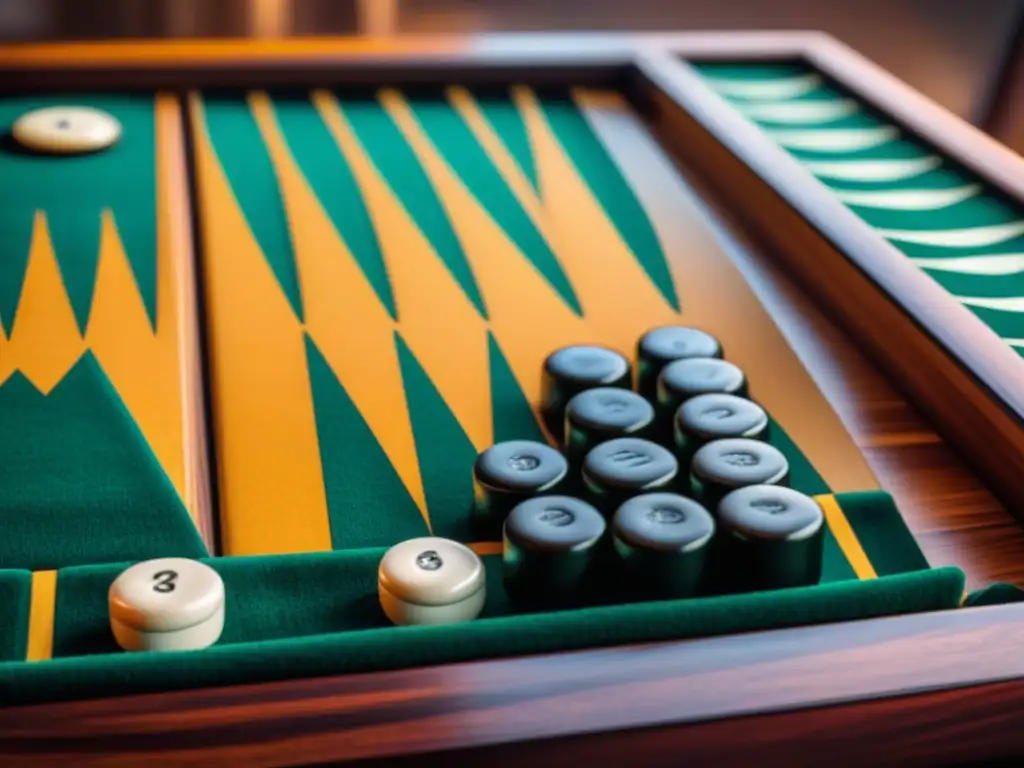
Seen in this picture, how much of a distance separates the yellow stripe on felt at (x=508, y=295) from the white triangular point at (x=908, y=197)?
518mm

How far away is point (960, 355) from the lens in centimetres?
140

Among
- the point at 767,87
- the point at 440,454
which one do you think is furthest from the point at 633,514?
the point at 767,87

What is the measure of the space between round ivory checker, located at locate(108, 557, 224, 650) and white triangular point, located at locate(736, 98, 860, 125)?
1519mm

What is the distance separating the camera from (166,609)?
3.25 ft

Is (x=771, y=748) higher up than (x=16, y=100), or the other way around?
(x=16, y=100)

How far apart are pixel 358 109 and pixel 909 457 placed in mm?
1363

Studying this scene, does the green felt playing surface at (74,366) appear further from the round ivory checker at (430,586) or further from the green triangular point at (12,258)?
the round ivory checker at (430,586)

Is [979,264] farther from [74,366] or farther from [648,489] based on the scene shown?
[74,366]

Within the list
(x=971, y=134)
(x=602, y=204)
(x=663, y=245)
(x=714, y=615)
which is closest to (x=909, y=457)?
(x=714, y=615)

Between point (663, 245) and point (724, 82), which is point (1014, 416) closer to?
point (663, 245)

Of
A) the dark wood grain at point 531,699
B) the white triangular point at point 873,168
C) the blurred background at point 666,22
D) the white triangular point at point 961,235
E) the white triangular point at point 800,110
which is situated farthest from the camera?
the blurred background at point 666,22

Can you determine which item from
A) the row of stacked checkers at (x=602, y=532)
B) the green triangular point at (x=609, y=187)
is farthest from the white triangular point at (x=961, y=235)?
the row of stacked checkers at (x=602, y=532)

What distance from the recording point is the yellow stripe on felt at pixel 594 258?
5.47 feet

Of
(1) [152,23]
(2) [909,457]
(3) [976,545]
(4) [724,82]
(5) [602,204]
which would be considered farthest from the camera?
(1) [152,23]
